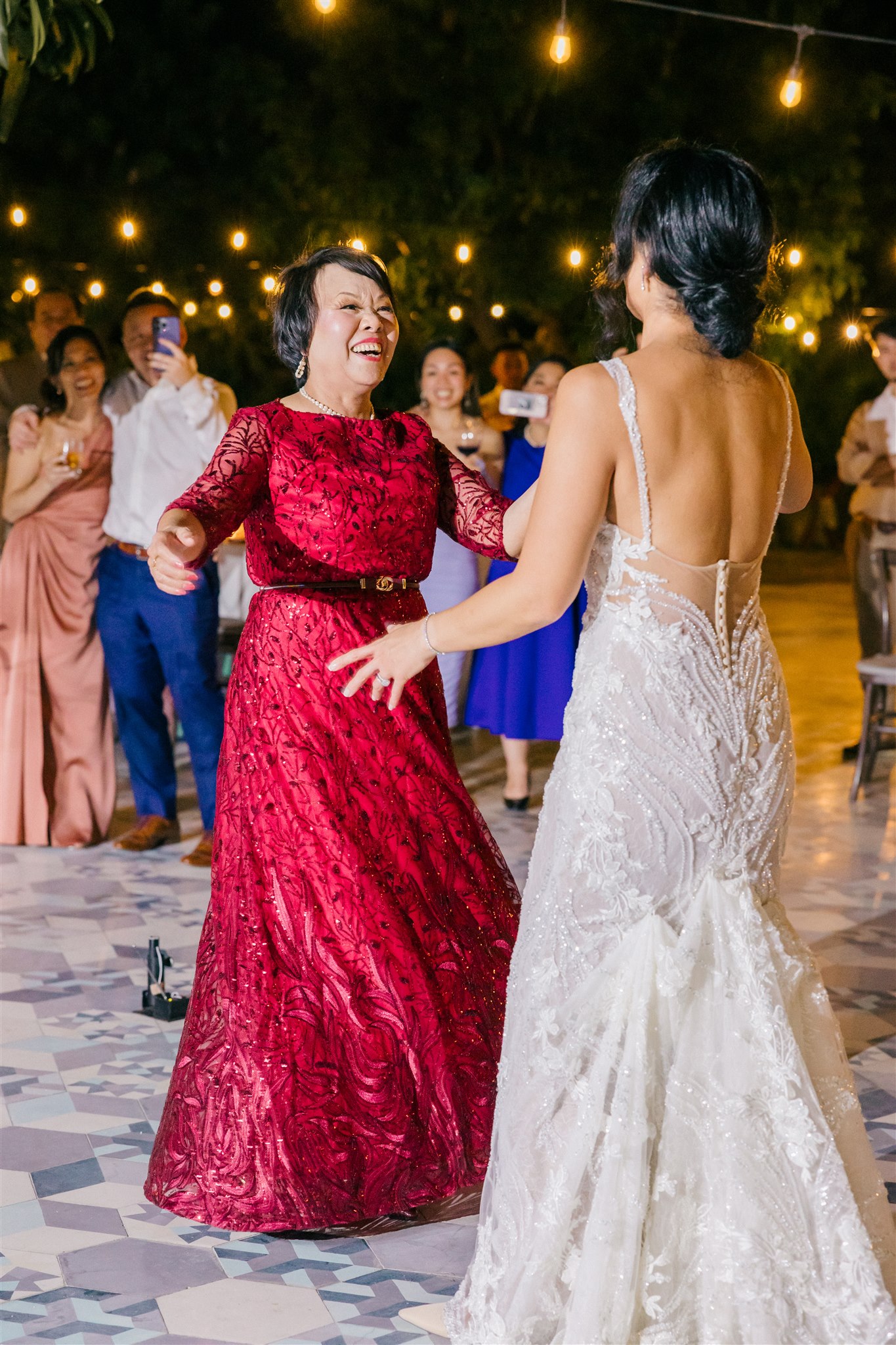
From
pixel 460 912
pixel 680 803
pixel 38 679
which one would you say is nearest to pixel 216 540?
pixel 460 912

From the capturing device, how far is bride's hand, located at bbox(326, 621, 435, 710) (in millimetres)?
2139

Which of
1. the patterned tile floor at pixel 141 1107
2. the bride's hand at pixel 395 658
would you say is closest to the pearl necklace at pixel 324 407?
the bride's hand at pixel 395 658

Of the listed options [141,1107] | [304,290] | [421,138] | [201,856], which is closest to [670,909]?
[304,290]

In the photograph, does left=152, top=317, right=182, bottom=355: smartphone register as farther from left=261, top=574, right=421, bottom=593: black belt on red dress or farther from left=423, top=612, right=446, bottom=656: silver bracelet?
left=423, top=612, right=446, bottom=656: silver bracelet

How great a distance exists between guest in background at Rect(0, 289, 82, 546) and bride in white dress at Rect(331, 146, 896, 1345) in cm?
420

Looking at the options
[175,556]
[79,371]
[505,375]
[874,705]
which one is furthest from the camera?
[505,375]

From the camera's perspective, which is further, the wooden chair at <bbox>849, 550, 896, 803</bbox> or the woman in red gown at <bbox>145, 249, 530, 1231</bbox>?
the wooden chair at <bbox>849, 550, 896, 803</bbox>

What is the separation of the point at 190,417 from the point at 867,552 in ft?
11.1

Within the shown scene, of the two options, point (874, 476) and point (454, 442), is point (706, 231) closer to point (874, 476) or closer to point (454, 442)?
point (454, 442)

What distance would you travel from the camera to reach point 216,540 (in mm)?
2656

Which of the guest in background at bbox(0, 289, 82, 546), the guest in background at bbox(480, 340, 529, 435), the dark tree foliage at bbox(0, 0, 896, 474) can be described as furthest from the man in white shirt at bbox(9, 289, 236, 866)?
the dark tree foliage at bbox(0, 0, 896, 474)

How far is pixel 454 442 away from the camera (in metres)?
6.19

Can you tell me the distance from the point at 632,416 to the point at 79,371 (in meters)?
3.72

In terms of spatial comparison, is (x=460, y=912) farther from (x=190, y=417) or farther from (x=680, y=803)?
(x=190, y=417)
